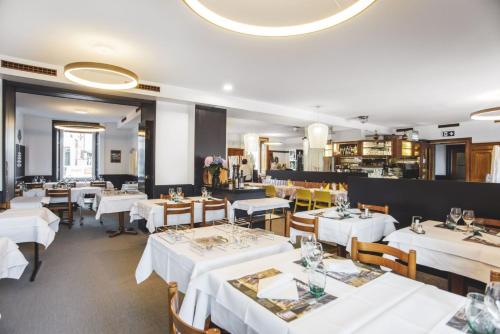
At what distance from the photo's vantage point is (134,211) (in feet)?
15.1

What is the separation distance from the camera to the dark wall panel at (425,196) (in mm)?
3443

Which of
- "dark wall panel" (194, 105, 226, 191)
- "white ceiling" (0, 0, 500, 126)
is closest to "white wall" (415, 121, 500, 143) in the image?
"white ceiling" (0, 0, 500, 126)

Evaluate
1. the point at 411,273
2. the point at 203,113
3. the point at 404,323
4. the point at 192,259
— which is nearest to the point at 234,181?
the point at 203,113

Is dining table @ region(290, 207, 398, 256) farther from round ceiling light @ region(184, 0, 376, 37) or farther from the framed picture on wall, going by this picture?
the framed picture on wall

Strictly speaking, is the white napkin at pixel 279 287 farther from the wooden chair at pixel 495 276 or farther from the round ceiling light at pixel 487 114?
the round ceiling light at pixel 487 114

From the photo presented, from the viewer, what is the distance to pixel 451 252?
2.31 meters

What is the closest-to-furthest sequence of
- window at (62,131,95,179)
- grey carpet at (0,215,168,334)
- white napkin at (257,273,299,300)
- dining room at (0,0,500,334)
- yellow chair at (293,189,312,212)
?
1. white napkin at (257,273,299,300)
2. dining room at (0,0,500,334)
3. grey carpet at (0,215,168,334)
4. yellow chair at (293,189,312,212)
5. window at (62,131,95,179)

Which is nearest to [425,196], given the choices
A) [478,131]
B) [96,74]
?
[96,74]

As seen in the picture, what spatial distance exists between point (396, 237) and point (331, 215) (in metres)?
0.86

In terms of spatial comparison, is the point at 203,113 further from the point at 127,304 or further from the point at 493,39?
the point at 493,39

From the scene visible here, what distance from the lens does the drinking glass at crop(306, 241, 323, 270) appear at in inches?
56.0

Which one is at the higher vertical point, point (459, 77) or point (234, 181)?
point (459, 77)

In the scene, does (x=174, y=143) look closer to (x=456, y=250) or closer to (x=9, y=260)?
(x=9, y=260)

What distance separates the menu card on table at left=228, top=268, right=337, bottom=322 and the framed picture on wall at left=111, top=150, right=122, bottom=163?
34.6 ft
